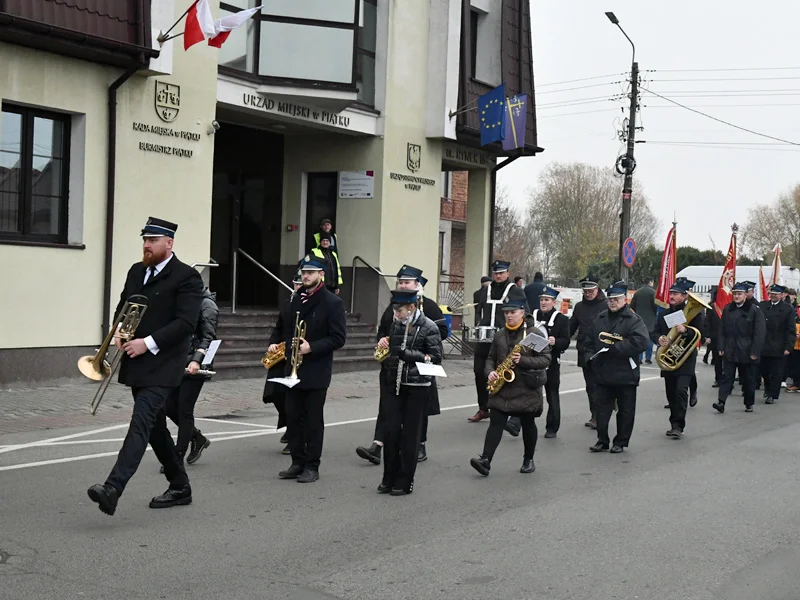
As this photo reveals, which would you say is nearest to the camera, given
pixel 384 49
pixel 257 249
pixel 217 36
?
pixel 217 36

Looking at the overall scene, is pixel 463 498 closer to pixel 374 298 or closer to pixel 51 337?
pixel 51 337

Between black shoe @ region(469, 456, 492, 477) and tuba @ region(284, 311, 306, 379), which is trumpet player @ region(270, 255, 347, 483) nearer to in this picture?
tuba @ region(284, 311, 306, 379)

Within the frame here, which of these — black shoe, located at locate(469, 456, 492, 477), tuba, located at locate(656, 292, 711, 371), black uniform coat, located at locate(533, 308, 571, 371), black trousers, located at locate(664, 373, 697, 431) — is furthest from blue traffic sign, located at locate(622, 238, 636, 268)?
black shoe, located at locate(469, 456, 492, 477)

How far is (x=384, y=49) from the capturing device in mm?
21062

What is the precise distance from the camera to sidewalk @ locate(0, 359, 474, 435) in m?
12.2

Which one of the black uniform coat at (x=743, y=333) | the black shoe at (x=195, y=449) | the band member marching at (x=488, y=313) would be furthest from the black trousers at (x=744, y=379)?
the black shoe at (x=195, y=449)

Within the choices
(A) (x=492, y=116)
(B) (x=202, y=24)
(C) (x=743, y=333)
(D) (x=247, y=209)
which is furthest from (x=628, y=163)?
(B) (x=202, y=24)

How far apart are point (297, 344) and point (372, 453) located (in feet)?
5.25

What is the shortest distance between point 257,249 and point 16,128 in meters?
8.14

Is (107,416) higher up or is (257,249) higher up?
(257,249)

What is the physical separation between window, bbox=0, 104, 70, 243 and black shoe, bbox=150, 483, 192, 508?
775cm

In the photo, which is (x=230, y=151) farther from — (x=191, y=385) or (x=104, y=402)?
(x=191, y=385)

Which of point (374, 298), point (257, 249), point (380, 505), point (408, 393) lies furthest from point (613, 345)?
point (257, 249)

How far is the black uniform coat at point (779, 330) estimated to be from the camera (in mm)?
17578
